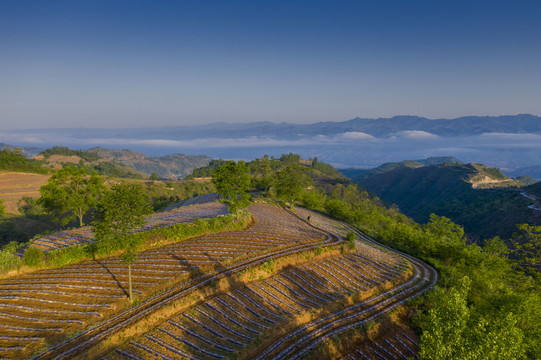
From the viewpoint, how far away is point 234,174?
1420 inches

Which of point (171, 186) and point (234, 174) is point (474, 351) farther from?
point (171, 186)

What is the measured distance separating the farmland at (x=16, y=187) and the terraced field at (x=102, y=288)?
74.3m

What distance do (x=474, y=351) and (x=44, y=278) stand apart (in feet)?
107

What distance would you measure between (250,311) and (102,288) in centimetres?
1295

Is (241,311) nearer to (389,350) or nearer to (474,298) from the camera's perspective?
(389,350)

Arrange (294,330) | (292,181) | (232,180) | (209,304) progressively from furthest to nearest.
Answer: (292,181) < (232,180) < (209,304) < (294,330)

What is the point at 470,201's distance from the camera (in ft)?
430

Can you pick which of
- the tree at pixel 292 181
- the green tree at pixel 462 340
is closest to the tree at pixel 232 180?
the tree at pixel 292 181

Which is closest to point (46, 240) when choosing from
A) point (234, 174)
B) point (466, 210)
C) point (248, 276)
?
point (234, 174)

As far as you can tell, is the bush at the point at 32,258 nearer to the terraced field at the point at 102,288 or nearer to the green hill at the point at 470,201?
the terraced field at the point at 102,288

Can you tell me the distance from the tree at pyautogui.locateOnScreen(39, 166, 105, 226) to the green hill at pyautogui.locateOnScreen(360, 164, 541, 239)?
11562 centimetres

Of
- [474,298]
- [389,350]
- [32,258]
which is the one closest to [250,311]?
[389,350]

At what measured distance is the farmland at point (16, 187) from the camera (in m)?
75.1

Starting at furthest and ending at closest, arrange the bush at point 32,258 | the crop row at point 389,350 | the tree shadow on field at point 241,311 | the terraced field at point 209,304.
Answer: the bush at point 32,258
the crop row at point 389,350
the tree shadow on field at point 241,311
the terraced field at point 209,304
